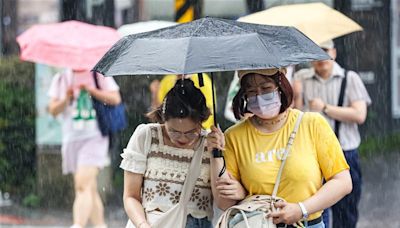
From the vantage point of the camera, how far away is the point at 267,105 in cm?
478

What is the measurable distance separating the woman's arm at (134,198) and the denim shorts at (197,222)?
0.66 ft

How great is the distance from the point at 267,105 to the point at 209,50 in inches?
20.0

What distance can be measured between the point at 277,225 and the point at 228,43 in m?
0.91

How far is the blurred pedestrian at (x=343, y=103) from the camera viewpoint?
728 centimetres

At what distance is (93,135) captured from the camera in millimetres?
8578

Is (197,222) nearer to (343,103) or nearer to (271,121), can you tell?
(271,121)

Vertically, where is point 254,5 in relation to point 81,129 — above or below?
Answer: above

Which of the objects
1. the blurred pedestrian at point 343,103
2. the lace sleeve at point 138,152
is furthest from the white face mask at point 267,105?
the blurred pedestrian at point 343,103

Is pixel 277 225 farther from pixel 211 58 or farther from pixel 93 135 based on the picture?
pixel 93 135

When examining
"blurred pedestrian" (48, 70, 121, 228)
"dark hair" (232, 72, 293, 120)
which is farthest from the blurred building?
"dark hair" (232, 72, 293, 120)

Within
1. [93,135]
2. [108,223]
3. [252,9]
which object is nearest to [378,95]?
[252,9]

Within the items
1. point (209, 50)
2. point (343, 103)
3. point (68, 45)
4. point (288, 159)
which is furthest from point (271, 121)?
point (68, 45)

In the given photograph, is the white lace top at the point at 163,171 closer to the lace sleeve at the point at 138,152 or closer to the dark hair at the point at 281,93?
the lace sleeve at the point at 138,152

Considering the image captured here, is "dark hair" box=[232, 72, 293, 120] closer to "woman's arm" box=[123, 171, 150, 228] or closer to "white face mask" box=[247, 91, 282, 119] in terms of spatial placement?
"white face mask" box=[247, 91, 282, 119]
